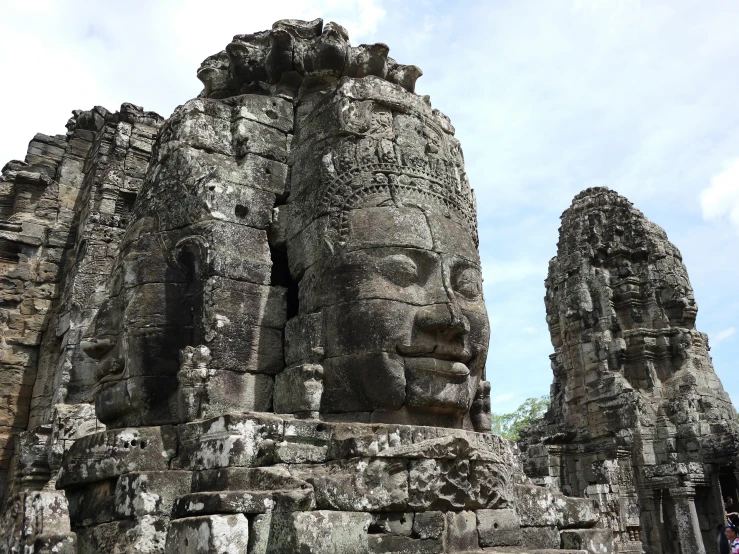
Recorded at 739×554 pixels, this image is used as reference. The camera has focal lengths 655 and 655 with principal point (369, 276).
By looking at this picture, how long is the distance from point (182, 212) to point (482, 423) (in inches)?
126

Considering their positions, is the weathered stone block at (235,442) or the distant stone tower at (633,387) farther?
the distant stone tower at (633,387)

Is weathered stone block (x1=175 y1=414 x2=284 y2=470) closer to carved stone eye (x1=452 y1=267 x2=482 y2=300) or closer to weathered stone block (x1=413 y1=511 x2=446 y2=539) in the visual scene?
weathered stone block (x1=413 y1=511 x2=446 y2=539)

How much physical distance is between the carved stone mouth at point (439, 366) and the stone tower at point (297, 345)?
0.04ft

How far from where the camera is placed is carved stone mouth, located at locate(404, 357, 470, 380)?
4.99m

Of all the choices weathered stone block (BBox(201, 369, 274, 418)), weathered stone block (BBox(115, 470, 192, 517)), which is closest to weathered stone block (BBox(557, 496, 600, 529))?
weathered stone block (BBox(201, 369, 274, 418))

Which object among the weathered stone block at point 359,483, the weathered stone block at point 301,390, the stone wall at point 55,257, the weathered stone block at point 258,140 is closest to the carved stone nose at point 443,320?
the weathered stone block at point 301,390

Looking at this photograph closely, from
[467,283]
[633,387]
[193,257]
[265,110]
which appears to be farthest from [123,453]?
[633,387]

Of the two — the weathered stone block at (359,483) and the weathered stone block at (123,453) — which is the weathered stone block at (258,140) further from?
the weathered stone block at (359,483)

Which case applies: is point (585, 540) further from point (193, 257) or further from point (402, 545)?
point (193, 257)

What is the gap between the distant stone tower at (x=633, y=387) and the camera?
691 inches

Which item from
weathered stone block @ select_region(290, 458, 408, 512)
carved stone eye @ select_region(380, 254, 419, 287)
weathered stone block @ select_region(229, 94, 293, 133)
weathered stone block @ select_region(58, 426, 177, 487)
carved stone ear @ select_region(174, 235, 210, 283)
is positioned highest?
weathered stone block @ select_region(229, 94, 293, 133)

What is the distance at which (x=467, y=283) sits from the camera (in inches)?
219

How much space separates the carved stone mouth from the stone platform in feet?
1.59

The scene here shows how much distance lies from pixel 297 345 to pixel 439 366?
116cm
